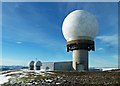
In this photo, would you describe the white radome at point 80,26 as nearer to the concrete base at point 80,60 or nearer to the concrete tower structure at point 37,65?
the concrete base at point 80,60

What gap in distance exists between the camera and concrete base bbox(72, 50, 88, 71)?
156 feet

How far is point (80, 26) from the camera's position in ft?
152

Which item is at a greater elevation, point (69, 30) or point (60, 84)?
point (69, 30)

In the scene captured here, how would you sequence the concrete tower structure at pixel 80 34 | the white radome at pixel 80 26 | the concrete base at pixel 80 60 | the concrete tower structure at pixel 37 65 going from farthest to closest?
the concrete tower structure at pixel 37 65 → the concrete base at pixel 80 60 → the concrete tower structure at pixel 80 34 → the white radome at pixel 80 26

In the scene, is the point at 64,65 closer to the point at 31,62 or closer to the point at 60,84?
the point at 31,62

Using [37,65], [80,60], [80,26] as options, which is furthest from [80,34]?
[37,65]

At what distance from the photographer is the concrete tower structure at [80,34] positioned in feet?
153

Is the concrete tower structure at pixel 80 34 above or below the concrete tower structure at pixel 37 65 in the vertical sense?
above

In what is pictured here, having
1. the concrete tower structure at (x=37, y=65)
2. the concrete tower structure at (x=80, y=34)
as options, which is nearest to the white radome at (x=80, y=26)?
the concrete tower structure at (x=80, y=34)

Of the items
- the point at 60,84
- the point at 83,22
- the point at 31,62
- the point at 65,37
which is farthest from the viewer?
the point at 31,62

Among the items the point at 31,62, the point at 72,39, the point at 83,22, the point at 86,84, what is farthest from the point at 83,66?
the point at 86,84

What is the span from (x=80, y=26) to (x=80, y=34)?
6.48 feet

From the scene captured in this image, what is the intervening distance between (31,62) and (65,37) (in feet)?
51.7

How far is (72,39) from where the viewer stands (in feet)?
159
